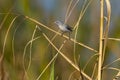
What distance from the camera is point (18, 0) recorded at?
206 centimetres

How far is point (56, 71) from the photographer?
182cm

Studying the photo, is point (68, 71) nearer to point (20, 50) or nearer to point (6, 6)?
point (20, 50)

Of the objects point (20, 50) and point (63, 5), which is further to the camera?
point (63, 5)

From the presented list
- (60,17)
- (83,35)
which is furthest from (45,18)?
(83,35)

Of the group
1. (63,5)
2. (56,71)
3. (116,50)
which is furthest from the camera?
(63,5)

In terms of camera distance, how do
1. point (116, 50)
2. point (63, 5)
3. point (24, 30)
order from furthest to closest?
point (63, 5), point (24, 30), point (116, 50)

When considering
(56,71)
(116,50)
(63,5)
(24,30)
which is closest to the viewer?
(56,71)

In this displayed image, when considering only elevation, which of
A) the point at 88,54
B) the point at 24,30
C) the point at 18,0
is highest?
the point at 18,0

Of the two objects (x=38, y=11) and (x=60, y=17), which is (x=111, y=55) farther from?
(x=38, y=11)

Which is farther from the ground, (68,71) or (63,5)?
(63,5)

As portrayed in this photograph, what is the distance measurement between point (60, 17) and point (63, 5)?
104 millimetres

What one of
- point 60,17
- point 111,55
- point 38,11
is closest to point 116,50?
point 111,55

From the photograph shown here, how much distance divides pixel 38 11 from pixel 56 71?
2.22ft

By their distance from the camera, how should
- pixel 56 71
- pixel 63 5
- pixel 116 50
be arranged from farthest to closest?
pixel 63 5
pixel 116 50
pixel 56 71
